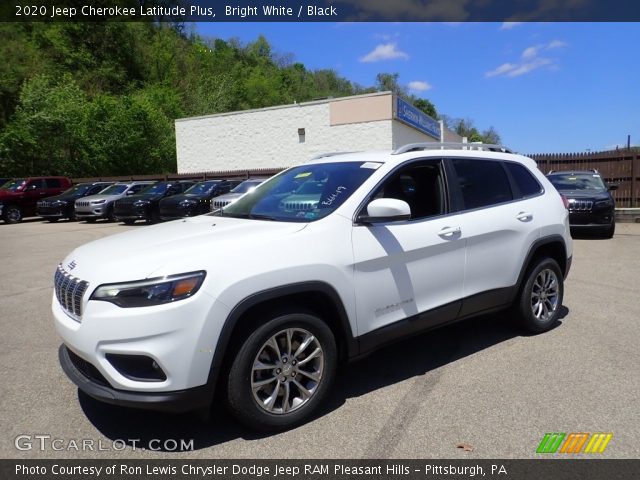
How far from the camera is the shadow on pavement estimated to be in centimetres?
309

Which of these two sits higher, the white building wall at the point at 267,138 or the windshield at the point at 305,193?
the white building wall at the point at 267,138

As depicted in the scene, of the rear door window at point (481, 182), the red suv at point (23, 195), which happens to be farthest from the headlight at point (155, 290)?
the red suv at point (23, 195)

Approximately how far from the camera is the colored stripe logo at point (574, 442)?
287cm

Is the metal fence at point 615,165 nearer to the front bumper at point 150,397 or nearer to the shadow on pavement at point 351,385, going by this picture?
the shadow on pavement at point 351,385

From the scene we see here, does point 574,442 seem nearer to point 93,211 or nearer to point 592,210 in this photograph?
point 592,210

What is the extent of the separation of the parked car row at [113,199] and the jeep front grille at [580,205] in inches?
343

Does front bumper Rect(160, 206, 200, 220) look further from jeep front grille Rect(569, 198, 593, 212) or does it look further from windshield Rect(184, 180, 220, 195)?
jeep front grille Rect(569, 198, 593, 212)

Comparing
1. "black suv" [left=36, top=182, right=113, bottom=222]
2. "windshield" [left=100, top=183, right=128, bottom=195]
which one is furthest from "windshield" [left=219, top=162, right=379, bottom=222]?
"black suv" [left=36, top=182, right=113, bottom=222]

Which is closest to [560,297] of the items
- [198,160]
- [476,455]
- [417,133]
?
[476,455]

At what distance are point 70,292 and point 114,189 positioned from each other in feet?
61.3

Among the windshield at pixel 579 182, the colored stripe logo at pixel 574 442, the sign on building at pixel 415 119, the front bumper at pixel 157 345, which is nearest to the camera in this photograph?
the front bumper at pixel 157 345

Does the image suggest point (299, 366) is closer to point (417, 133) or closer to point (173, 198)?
point (173, 198)

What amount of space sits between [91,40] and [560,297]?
50352mm

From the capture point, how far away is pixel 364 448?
2.90 m
